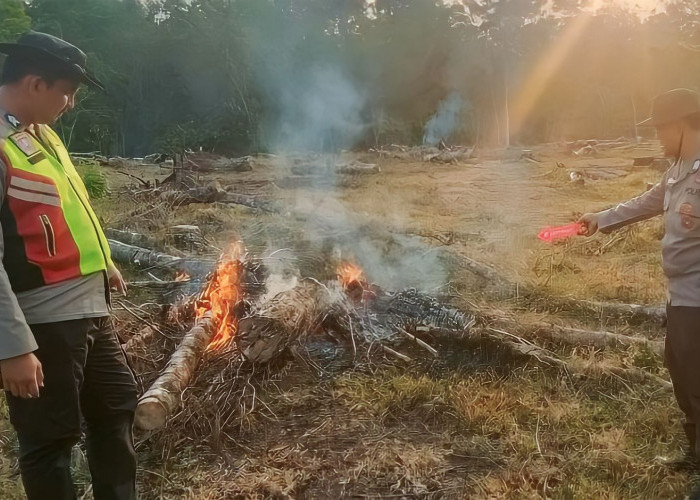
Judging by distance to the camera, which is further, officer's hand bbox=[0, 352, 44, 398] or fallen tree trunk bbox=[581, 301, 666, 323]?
fallen tree trunk bbox=[581, 301, 666, 323]

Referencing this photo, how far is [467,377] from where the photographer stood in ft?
12.4

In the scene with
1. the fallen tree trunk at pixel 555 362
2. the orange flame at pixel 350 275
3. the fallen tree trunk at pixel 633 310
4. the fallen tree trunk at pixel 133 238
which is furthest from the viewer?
the fallen tree trunk at pixel 133 238

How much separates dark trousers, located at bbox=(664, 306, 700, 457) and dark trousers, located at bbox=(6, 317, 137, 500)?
253 cm

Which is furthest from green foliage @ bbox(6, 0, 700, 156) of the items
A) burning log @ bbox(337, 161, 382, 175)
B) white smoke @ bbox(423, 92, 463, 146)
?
burning log @ bbox(337, 161, 382, 175)

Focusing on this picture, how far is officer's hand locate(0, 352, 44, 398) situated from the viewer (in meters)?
1.77

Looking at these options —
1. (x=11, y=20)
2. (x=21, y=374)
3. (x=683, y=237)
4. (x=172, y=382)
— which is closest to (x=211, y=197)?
(x=172, y=382)

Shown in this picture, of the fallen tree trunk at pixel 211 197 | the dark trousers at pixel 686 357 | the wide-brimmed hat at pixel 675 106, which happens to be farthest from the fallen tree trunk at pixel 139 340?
the fallen tree trunk at pixel 211 197

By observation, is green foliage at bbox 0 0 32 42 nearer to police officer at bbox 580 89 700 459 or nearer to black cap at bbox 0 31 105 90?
black cap at bbox 0 31 105 90

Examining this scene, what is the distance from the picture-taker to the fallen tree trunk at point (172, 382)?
2.84 metres

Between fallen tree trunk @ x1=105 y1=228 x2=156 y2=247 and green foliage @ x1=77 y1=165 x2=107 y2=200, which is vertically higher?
green foliage @ x1=77 y1=165 x2=107 y2=200

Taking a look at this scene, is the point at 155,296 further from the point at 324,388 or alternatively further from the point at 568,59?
the point at 568,59

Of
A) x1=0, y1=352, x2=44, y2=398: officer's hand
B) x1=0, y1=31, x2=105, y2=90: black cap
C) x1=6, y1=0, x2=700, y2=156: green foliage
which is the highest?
x1=6, y1=0, x2=700, y2=156: green foliage

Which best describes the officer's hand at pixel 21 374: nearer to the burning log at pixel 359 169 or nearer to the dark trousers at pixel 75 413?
the dark trousers at pixel 75 413

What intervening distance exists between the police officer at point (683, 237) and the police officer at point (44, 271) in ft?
8.48
